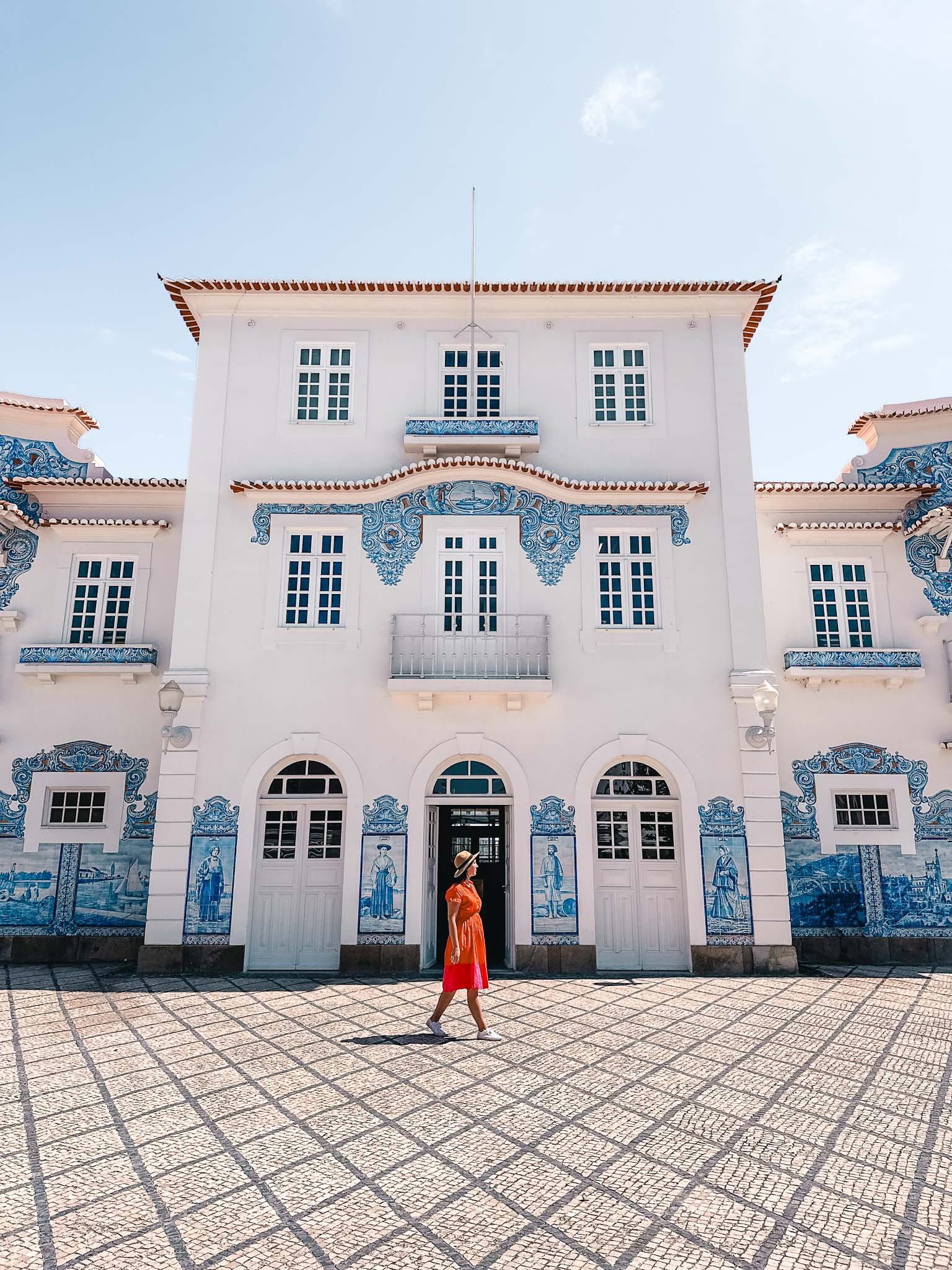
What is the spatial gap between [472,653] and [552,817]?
248 cm

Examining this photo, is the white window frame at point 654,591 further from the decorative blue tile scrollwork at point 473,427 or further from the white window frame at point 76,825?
the white window frame at point 76,825

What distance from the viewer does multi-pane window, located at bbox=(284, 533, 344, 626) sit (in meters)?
11.4

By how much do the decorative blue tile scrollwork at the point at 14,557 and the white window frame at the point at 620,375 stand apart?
916cm

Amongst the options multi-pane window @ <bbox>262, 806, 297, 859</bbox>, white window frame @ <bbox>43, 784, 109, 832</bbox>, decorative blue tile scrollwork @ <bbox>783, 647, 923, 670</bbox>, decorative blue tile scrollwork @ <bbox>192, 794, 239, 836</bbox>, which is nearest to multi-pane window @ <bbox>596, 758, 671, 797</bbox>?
decorative blue tile scrollwork @ <bbox>783, 647, 923, 670</bbox>

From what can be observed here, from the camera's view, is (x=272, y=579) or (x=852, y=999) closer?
(x=852, y=999)

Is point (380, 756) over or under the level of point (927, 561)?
under

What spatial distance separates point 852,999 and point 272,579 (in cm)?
911

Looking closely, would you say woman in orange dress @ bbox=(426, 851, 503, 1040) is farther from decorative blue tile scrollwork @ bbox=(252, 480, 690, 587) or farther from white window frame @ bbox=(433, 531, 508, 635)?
decorative blue tile scrollwork @ bbox=(252, 480, 690, 587)

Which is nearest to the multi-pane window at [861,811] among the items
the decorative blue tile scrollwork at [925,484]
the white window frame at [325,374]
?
the decorative blue tile scrollwork at [925,484]

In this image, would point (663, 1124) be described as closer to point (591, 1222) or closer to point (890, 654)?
point (591, 1222)

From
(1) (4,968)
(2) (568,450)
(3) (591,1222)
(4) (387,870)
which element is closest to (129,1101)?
(3) (591,1222)

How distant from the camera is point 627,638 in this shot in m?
11.2

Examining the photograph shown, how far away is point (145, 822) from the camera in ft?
39.2

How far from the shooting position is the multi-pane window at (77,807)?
12023 mm
